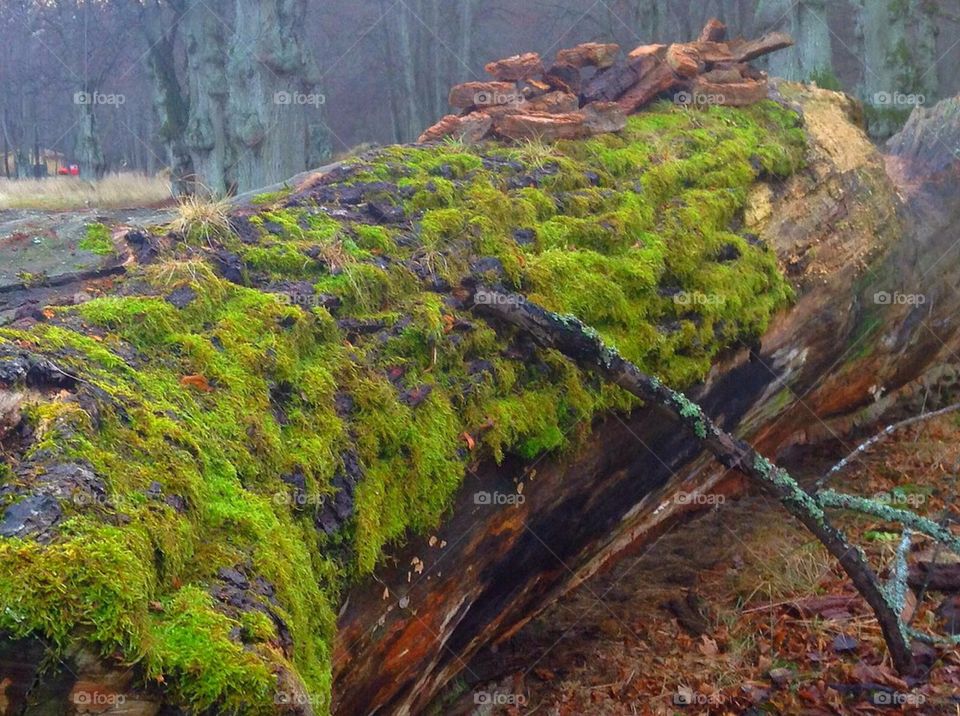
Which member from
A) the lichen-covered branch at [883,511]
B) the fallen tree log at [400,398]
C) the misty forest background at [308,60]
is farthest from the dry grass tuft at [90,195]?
the lichen-covered branch at [883,511]

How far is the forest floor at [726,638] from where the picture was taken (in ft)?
11.9

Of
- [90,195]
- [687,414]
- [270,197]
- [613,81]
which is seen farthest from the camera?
[90,195]

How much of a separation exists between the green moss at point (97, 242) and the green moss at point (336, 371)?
1.28 feet

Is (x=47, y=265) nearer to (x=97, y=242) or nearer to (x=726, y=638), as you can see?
(x=97, y=242)

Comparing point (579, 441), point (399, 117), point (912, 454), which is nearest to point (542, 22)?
point (399, 117)

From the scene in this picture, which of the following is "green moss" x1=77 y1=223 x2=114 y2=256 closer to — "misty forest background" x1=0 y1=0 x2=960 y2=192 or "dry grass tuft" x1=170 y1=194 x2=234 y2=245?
"dry grass tuft" x1=170 y1=194 x2=234 y2=245

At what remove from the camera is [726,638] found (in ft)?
13.4

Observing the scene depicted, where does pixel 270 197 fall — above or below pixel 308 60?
below

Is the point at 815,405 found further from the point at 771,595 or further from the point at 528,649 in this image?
the point at 528,649

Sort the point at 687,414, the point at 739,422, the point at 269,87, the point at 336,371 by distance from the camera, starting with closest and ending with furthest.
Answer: the point at 336,371 → the point at 687,414 → the point at 739,422 → the point at 269,87

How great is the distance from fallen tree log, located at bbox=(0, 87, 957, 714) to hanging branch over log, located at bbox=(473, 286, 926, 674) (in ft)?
0.58

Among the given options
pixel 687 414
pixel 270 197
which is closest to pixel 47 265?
pixel 270 197

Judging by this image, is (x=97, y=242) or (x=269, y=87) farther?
(x=269, y=87)

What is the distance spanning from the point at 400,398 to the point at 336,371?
242 millimetres
